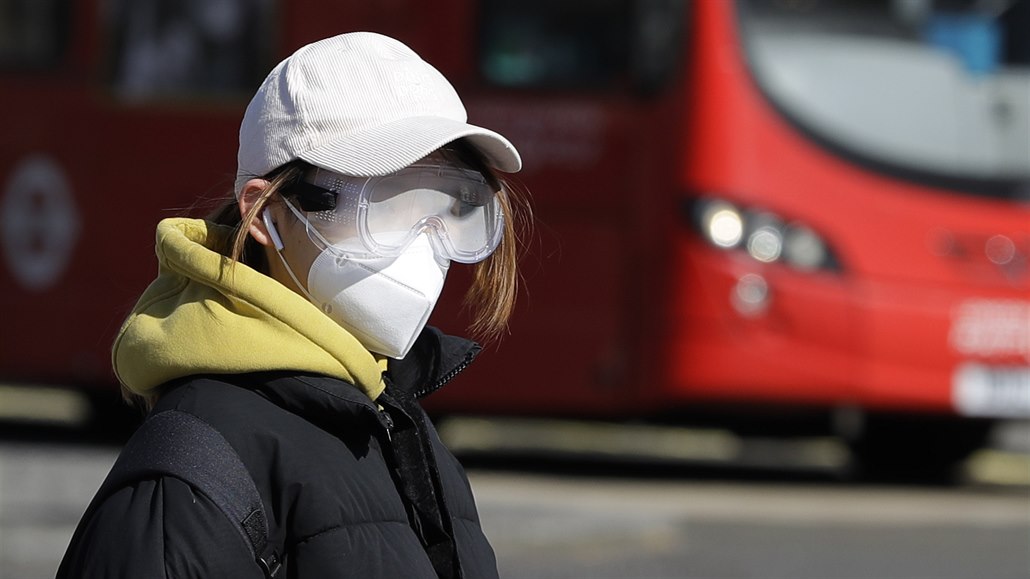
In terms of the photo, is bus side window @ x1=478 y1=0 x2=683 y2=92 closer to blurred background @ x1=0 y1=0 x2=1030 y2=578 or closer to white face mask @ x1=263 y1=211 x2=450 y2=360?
blurred background @ x1=0 y1=0 x2=1030 y2=578

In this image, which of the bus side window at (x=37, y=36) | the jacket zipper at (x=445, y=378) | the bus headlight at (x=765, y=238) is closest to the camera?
the jacket zipper at (x=445, y=378)

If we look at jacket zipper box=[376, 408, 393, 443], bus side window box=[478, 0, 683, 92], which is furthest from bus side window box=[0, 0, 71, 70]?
jacket zipper box=[376, 408, 393, 443]

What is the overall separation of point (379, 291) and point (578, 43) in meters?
7.23

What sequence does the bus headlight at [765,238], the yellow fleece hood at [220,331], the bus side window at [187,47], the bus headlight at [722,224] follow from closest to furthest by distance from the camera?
the yellow fleece hood at [220,331] → the bus headlight at [765,238] → the bus headlight at [722,224] → the bus side window at [187,47]

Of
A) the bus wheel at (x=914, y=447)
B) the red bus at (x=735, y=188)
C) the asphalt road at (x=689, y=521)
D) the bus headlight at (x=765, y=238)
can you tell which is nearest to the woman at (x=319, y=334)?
the asphalt road at (x=689, y=521)

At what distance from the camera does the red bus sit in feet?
28.6

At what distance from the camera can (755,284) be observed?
863cm

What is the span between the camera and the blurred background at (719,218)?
8695 millimetres

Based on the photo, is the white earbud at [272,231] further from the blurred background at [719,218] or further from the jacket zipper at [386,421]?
the blurred background at [719,218]

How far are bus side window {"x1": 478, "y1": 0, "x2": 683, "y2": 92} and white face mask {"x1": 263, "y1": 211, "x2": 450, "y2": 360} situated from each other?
271 inches

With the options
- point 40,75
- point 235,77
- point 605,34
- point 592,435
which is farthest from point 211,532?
point 592,435

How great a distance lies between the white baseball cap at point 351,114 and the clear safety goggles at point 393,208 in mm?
48

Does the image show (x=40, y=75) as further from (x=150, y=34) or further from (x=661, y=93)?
(x=661, y=93)

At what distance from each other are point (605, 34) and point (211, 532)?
756 cm
